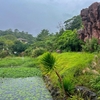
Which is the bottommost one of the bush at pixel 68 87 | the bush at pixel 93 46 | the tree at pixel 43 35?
the bush at pixel 68 87

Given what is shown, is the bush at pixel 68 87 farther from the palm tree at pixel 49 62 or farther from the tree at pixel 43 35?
the tree at pixel 43 35

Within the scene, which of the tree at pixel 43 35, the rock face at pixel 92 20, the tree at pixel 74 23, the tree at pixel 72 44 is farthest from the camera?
the tree at pixel 43 35

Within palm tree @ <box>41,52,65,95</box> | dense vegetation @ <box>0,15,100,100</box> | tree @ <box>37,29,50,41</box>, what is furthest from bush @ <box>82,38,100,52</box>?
tree @ <box>37,29,50,41</box>

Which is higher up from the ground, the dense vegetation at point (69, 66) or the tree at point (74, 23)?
the tree at point (74, 23)

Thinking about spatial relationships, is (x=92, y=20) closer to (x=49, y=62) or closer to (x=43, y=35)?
(x=49, y=62)

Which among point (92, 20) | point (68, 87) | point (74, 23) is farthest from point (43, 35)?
point (68, 87)

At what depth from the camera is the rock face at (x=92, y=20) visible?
747 inches

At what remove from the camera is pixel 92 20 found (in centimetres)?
1989

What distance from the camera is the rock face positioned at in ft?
62.3

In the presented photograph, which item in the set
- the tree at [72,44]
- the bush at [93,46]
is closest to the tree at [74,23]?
the tree at [72,44]

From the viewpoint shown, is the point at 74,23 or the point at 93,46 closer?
the point at 93,46

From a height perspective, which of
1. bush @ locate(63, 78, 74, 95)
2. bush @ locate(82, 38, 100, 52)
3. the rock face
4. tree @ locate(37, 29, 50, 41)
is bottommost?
bush @ locate(63, 78, 74, 95)

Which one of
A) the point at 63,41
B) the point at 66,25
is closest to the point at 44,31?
the point at 66,25

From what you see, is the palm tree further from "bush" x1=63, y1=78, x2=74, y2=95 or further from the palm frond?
"bush" x1=63, y1=78, x2=74, y2=95
